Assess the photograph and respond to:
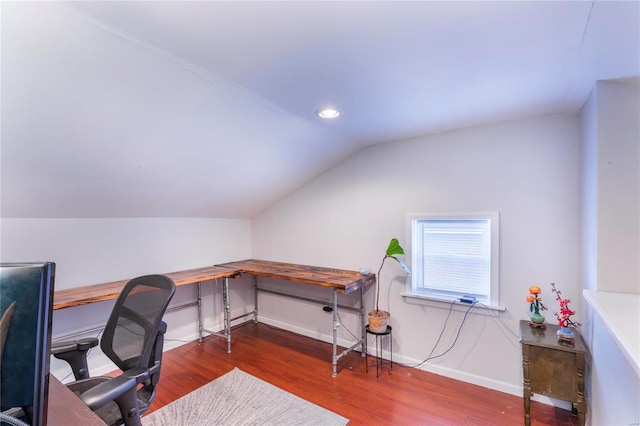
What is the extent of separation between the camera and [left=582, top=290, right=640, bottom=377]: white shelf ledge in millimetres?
973

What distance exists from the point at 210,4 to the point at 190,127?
107 cm

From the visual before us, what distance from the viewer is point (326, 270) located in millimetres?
3297

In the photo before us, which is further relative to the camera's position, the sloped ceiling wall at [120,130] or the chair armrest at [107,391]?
the sloped ceiling wall at [120,130]

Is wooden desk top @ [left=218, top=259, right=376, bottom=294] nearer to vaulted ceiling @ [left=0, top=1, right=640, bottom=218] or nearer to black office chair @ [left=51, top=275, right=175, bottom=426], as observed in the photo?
vaulted ceiling @ [left=0, top=1, right=640, bottom=218]

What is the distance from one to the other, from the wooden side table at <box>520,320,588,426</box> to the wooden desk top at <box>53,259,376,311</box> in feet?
4.45

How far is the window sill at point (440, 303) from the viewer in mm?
2473

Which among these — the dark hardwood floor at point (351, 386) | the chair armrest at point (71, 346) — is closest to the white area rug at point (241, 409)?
the dark hardwood floor at point (351, 386)

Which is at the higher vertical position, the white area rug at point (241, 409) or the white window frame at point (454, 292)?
the white window frame at point (454, 292)

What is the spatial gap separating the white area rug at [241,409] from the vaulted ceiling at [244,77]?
176 centimetres

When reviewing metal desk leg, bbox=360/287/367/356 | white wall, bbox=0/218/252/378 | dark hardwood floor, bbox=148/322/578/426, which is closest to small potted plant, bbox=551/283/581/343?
dark hardwood floor, bbox=148/322/578/426

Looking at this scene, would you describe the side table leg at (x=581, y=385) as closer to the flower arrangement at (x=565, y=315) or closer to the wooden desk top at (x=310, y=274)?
the flower arrangement at (x=565, y=315)

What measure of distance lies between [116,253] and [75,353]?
1.46 m

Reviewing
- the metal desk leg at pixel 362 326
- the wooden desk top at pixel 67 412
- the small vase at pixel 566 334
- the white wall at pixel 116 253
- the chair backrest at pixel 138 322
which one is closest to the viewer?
the wooden desk top at pixel 67 412

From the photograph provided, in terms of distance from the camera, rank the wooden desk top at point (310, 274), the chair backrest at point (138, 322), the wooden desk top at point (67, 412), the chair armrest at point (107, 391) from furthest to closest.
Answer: the wooden desk top at point (310, 274) → the chair backrest at point (138, 322) → the chair armrest at point (107, 391) → the wooden desk top at point (67, 412)
